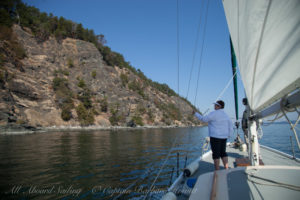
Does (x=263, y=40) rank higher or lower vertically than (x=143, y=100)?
lower

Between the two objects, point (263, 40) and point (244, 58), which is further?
point (244, 58)

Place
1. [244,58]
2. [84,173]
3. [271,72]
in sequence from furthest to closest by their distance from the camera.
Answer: [84,173] → [244,58] → [271,72]

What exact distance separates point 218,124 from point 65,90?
44704mm

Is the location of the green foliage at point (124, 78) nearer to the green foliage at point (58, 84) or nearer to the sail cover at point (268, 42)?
the green foliage at point (58, 84)

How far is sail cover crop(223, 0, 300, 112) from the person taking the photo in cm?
128

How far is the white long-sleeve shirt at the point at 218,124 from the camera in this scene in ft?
12.1

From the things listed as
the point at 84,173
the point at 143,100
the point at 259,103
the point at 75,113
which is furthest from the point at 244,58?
the point at 143,100

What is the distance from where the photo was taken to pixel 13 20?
45656mm

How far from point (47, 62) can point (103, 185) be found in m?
47.1

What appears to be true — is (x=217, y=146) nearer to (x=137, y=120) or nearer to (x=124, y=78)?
(x=137, y=120)

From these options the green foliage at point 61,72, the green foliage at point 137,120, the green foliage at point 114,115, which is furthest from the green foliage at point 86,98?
the green foliage at point 137,120

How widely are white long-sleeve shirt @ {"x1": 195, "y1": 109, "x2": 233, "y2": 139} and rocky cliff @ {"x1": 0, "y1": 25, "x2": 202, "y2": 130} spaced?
30.9 metres

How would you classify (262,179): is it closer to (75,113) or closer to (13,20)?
(75,113)

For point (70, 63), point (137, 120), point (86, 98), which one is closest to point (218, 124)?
point (86, 98)
